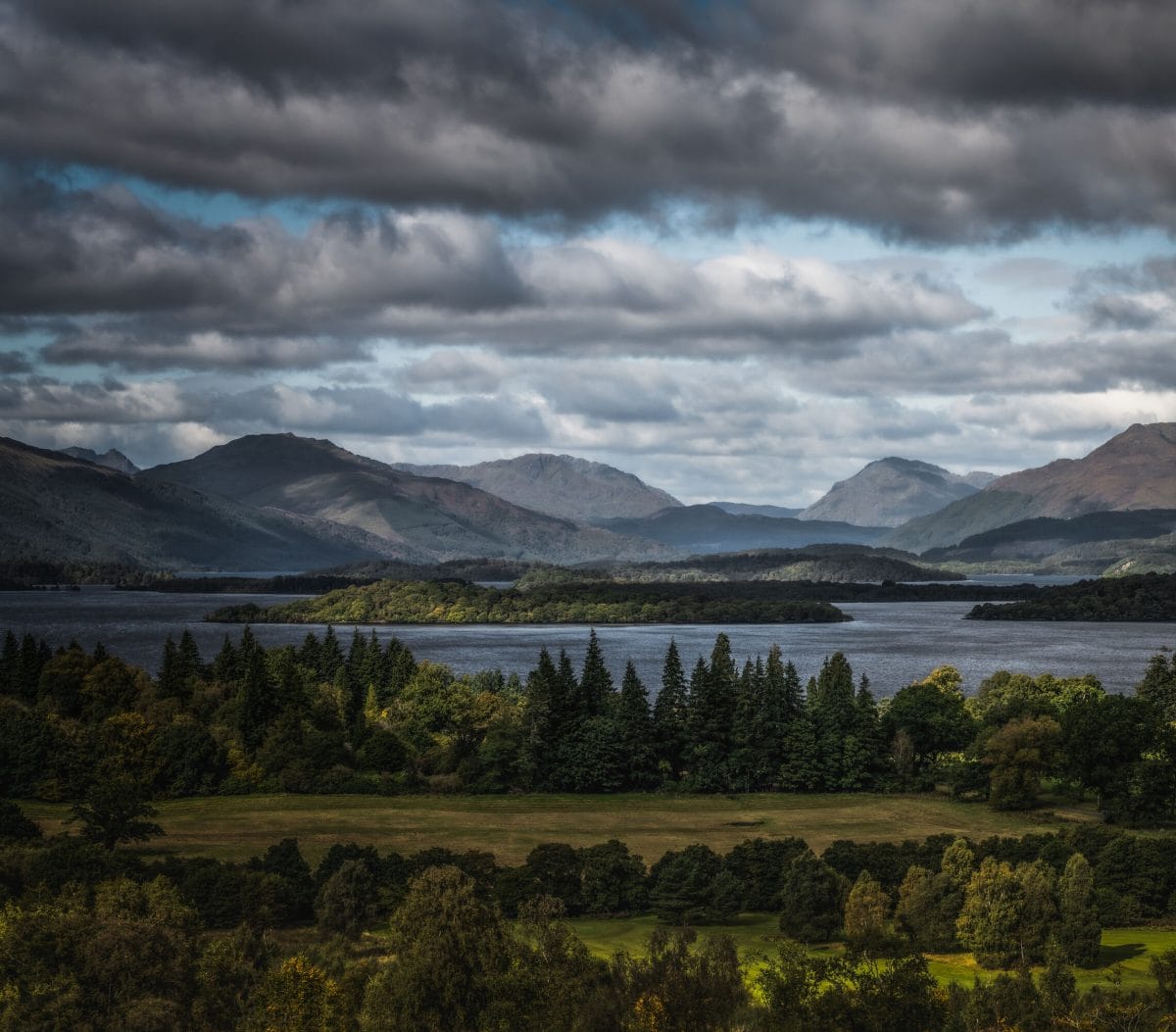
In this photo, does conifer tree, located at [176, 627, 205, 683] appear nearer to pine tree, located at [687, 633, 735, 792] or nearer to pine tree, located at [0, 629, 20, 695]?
pine tree, located at [0, 629, 20, 695]

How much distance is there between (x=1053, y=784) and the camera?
97.2 metres

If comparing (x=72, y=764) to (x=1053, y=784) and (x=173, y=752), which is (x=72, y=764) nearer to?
(x=173, y=752)

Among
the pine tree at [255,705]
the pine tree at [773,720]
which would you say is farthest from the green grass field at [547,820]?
the pine tree at [255,705]

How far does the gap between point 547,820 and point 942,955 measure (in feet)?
116

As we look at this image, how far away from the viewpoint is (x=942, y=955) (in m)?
56.5

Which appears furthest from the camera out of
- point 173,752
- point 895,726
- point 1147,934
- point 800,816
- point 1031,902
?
point 895,726

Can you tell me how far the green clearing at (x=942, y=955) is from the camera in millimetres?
51500

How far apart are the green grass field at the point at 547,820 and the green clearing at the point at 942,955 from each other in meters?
11.6

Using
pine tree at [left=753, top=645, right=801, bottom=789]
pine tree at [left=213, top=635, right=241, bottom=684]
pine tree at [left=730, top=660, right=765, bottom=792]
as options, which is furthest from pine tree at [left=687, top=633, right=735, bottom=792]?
pine tree at [left=213, top=635, right=241, bottom=684]

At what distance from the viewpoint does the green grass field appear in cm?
7744

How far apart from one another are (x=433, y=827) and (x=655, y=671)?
100m

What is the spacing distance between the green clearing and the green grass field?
1160 cm

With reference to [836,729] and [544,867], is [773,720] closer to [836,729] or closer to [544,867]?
[836,729]

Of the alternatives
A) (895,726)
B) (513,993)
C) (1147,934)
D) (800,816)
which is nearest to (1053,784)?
(895,726)
